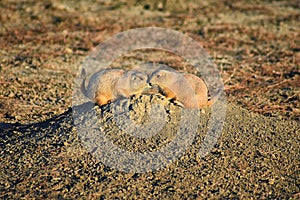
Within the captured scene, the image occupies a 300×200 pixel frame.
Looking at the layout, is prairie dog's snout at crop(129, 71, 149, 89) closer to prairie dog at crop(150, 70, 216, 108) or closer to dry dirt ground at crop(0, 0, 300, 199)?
prairie dog at crop(150, 70, 216, 108)

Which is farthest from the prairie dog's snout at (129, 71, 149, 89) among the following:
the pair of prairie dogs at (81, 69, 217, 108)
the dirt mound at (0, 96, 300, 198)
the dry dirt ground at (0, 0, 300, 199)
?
the dry dirt ground at (0, 0, 300, 199)

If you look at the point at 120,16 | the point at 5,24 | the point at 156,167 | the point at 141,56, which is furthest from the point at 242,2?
the point at 156,167

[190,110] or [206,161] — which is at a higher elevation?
[190,110]

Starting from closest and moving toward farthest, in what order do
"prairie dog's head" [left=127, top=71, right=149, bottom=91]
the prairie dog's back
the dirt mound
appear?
the dirt mound < "prairie dog's head" [left=127, top=71, right=149, bottom=91] < the prairie dog's back

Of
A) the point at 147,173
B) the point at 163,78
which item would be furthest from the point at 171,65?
the point at 147,173

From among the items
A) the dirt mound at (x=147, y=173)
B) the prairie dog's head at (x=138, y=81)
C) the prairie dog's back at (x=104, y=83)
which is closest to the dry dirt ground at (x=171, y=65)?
the dirt mound at (x=147, y=173)

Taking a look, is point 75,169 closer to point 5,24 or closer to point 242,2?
point 5,24

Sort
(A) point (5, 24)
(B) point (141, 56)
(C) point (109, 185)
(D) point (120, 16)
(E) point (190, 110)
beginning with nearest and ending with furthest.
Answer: (C) point (109, 185) → (E) point (190, 110) → (B) point (141, 56) → (A) point (5, 24) → (D) point (120, 16)
